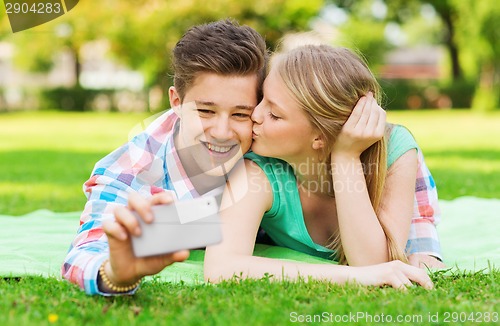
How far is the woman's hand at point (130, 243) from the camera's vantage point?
2311mm

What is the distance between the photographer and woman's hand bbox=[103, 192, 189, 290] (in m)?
2.31

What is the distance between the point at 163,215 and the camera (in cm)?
236

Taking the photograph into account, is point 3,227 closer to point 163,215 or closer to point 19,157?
point 163,215

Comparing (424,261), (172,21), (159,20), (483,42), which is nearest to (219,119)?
(424,261)

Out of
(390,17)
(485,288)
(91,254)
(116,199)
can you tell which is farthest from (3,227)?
(390,17)

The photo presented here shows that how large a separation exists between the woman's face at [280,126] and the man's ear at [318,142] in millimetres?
15

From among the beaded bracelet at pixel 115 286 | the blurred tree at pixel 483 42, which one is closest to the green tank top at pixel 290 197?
the beaded bracelet at pixel 115 286

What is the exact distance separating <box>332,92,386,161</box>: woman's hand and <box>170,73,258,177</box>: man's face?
20.8 inches

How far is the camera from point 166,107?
1916 cm

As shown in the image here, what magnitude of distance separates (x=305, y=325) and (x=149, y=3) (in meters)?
22.3

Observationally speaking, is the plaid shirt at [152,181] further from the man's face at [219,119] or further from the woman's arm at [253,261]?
the woman's arm at [253,261]

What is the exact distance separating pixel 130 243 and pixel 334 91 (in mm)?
Answer: 1430

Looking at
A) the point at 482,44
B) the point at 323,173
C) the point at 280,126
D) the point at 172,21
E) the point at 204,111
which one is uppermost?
the point at 172,21

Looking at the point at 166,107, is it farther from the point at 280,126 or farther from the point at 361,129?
the point at 361,129
